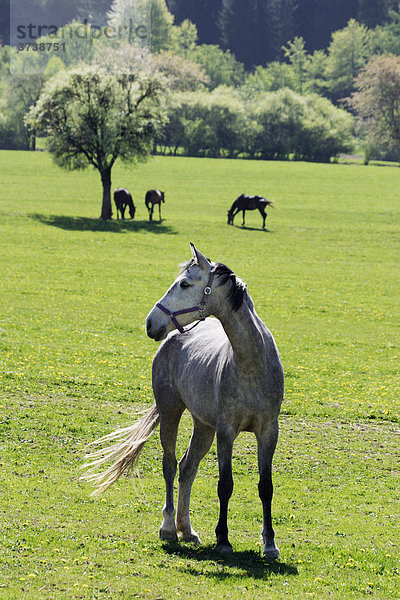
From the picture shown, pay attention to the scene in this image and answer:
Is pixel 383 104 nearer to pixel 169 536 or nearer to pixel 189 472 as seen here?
pixel 189 472

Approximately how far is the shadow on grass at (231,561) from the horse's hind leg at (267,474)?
14cm

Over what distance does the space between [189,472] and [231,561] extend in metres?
1.28

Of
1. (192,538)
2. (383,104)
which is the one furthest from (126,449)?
(383,104)

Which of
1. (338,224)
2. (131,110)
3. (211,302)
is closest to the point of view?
(211,302)

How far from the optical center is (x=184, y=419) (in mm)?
14812

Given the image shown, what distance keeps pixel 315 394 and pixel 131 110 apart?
35.6m

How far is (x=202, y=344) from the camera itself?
8.77m

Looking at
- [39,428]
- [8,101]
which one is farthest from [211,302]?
[8,101]

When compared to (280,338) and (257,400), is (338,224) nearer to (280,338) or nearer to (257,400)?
(280,338)

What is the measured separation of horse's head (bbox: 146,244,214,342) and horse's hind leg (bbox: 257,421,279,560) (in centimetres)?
145

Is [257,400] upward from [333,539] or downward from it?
Answer: upward

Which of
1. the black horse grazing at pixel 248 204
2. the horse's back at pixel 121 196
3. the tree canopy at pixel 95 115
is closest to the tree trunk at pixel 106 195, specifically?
the horse's back at pixel 121 196

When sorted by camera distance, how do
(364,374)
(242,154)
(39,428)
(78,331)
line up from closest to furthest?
(39,428) → (364,374) → (78,331) → (242,154)

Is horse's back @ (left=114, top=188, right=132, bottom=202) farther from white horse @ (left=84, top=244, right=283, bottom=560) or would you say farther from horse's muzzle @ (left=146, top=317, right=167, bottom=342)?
horse's muzzle @ (left=146, top=317, right=167, bottom=342)
